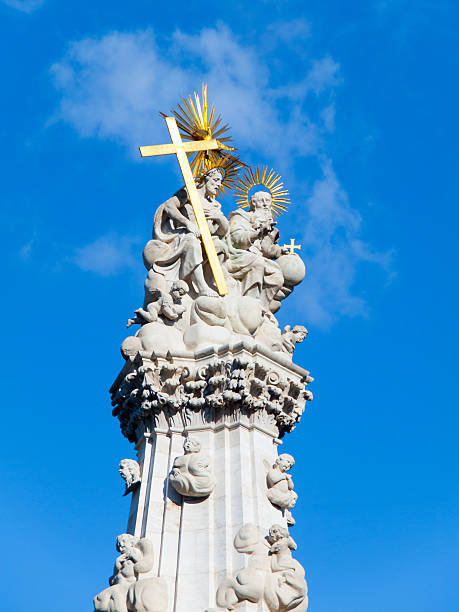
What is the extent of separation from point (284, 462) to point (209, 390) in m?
1.72

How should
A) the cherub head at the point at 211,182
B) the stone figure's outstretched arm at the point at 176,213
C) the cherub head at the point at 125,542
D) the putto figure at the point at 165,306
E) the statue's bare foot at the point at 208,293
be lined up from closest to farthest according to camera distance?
the cherub head at the point at 125,542 → the putto figure at the point at 165,306 → the statue's bare foot at the point at 208,293 → the stone figure's outstretched arm at the point at 176,213 → the cherub head at the point at 211,182

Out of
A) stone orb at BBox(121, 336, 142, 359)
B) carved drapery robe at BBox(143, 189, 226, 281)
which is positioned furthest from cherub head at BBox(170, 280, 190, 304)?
stone orb at BBox(121, 336, 142, 359)

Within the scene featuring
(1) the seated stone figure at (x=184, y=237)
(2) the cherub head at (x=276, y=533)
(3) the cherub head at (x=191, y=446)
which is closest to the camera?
(2) the cherub head at (x=276, y=533)

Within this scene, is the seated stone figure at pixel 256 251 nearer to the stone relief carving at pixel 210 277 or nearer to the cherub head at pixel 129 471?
the stone relief carving at pixel 210 277

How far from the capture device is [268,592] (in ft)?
38.9

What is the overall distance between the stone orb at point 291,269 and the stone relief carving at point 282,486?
15.3ft

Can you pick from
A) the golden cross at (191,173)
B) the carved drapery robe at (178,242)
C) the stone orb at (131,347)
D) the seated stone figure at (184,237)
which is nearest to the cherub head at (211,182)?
the seated stone figure at (184,237)

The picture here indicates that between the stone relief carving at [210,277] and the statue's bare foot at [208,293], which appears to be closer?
the stone relief carving at [210,277]

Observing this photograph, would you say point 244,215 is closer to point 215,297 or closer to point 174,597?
point 215,297

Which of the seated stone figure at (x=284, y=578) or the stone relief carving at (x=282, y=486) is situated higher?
the stone relief carving at (x=282, y=486)

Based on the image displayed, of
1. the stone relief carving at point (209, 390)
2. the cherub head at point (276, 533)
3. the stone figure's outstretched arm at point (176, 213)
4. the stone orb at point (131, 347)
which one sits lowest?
the cherub head at point (276, 533)

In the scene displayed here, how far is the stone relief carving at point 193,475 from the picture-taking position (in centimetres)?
1300

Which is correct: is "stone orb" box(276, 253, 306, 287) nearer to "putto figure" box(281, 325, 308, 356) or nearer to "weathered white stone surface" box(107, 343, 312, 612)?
"putto figure" box(281, 325, 308, 356)

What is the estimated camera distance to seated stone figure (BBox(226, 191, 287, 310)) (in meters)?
16.3
